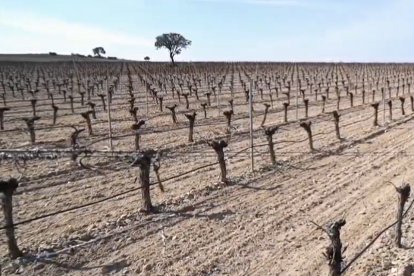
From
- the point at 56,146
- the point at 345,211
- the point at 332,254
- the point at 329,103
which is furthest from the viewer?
the point at 329,103

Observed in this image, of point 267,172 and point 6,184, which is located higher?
point 6,184

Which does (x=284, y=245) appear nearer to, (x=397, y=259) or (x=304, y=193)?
(x=397, y=259)

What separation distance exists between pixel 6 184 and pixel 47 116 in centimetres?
1719

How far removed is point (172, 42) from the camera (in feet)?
278

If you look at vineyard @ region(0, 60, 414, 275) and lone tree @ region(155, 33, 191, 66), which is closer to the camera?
vineyard @ region(0, 60, 414, 275)

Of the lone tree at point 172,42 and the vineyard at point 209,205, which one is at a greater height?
the lone tree at point 172,42

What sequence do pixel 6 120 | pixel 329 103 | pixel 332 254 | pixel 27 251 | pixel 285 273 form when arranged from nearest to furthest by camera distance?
pixel 332 254, pixel 285 273, pixel 27 251, pixel 6 120, pixel 329 103

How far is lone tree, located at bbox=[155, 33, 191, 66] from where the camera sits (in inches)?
3329

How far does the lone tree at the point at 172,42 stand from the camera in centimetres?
8456

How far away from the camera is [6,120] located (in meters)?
22.3

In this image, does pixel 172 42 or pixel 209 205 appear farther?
pixel 172 42

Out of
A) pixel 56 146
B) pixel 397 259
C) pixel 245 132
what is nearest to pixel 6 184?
pixel 397 259

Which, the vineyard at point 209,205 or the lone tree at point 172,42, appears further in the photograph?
the lone tree at point 172,42

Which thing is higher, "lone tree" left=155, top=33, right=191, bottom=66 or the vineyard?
"lone tree" left=155, top=33, right=191, bottom=66
